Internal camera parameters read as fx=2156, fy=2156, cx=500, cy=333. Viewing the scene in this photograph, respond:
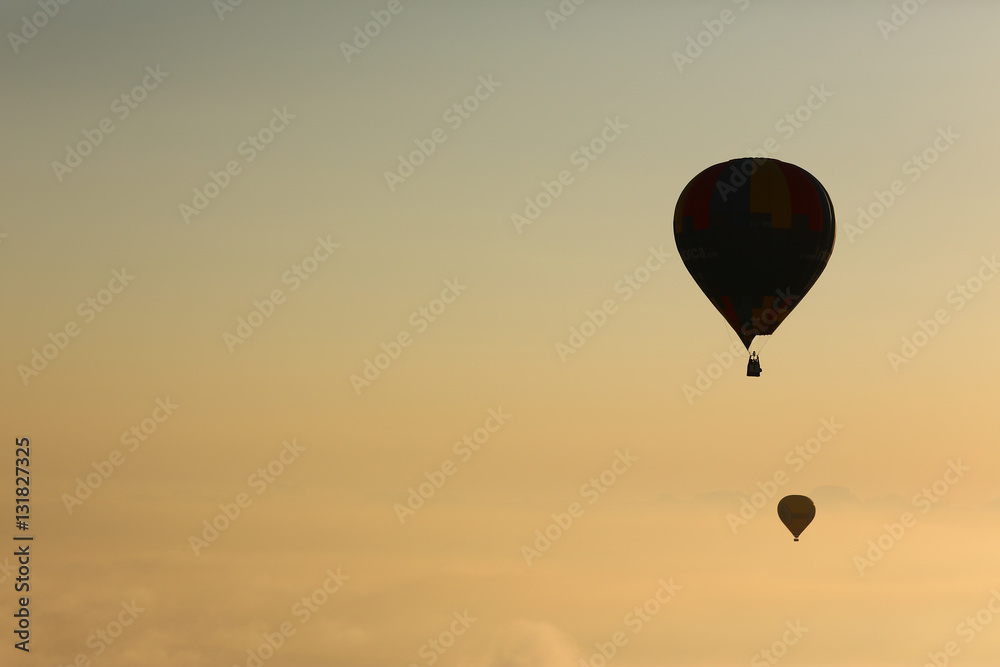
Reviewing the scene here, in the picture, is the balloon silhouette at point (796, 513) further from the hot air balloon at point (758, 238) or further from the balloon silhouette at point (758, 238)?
the hot air balloon at point (758, 238)

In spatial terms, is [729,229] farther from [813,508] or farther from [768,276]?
[813,508]

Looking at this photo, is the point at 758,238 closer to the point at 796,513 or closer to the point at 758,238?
the point at 758,238

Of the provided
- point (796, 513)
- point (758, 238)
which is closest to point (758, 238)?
point (758, 238)

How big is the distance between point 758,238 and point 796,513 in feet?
80.9

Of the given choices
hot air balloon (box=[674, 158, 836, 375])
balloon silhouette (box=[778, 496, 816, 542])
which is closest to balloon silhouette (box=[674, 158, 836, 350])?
hot air balloon (box=[674, 158, 836, 375])

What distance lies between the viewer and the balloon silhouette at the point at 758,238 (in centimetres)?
7812

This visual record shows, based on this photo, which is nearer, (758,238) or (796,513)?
(758,238)

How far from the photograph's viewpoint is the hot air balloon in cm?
7812

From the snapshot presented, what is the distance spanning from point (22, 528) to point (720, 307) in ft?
88.1

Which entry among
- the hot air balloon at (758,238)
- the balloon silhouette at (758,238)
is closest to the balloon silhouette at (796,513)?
the balloon silhouette at (758,238)

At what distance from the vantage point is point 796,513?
99.3m

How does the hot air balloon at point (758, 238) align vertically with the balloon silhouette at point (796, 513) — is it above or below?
above

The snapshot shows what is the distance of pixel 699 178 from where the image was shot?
263ft

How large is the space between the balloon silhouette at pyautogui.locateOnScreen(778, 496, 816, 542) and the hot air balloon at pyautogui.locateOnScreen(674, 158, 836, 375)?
21.8 m
